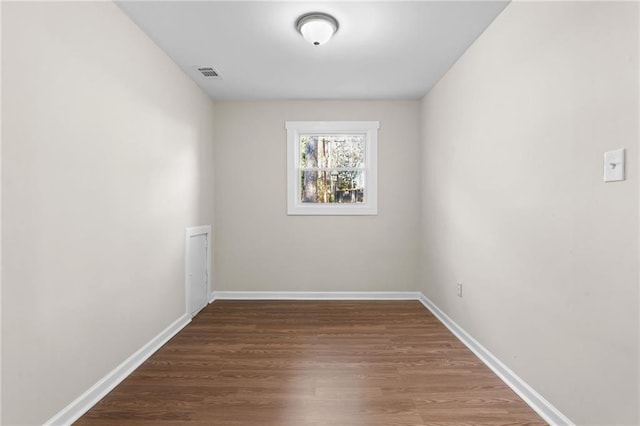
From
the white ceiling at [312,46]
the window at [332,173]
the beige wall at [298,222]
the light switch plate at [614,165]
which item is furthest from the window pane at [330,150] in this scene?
the light switch plate at [614,165]

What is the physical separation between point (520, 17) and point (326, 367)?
8.27ft

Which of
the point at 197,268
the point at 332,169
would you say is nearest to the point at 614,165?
the point at 332,169

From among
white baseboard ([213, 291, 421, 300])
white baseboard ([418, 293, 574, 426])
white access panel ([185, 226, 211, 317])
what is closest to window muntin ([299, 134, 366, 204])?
white baseboard ([213, 291, 421, 300])

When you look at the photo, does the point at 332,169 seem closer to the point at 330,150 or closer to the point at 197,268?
the point at 330,150

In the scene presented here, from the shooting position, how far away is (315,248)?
4.03 metres

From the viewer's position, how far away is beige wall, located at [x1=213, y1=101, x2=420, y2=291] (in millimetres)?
4008

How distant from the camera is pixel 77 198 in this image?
178cm

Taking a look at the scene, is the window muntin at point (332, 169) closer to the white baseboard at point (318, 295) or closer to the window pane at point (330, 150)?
the window pane at point (330, 150)

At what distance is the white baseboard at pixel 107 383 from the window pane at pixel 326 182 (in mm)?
2095

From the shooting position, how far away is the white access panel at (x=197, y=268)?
3270 millimetres

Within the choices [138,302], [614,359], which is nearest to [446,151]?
[614,359]

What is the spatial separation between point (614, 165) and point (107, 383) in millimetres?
2825

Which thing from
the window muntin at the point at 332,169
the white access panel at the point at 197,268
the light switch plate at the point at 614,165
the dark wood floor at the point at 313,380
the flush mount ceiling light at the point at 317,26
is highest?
the flush mount ceiling light at the point at 317,26

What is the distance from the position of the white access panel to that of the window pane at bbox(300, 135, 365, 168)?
1460 millimetres
